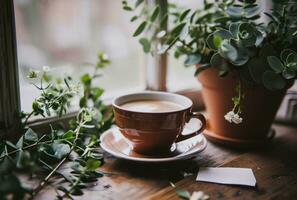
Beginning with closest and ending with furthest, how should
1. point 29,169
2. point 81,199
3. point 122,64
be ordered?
point 29,169
point 81,199
point 122,64

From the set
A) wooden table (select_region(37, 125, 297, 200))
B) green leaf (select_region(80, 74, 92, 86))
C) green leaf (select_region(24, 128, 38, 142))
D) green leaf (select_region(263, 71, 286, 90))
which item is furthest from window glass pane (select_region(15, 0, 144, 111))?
green leaf (select_region(263, 71, 286, 90))

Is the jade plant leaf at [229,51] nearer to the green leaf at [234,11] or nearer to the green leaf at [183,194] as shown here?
the green leaf at [234,11]

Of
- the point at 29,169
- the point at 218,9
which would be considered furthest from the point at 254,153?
the point at 29,169

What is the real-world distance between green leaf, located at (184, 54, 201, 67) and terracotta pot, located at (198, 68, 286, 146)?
0.03 metres

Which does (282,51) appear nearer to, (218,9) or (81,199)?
(218,9)

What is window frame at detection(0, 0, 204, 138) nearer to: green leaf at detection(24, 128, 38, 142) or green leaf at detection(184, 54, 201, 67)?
green leaf at detection(24, 128, 38, 142)

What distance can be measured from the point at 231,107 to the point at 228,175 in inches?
7.1

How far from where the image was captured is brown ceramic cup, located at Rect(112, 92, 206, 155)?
713 mm

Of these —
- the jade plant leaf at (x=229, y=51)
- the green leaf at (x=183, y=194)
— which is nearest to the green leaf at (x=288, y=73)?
the jade plant leaf at (x=229, y=51)

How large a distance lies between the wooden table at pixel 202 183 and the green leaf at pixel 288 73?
0.61 feet

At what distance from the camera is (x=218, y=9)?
971 millimetres

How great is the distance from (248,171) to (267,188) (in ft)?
0.21

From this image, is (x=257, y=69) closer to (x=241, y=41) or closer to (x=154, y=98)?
(x=241, y=41)

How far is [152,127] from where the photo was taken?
2.35 ft
